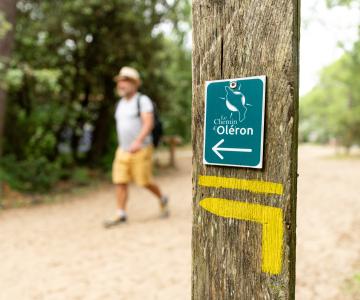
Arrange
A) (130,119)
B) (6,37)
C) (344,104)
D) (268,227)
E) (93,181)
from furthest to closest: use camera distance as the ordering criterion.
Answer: (344,104) < (93,181) < (6,37) < (130,119) < (268,227)

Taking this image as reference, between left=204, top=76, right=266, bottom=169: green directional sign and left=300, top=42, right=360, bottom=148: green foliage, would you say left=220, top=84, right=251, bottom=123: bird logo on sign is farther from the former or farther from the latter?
left=300, top=42, right=360, bottom=148: green foliage

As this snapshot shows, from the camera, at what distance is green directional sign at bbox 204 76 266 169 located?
1423 mm

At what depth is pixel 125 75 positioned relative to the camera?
200 inches

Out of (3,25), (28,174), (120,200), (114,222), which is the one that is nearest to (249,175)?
(120,200)

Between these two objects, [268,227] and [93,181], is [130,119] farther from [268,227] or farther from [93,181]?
[93,181]

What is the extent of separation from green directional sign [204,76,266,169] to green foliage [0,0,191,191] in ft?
24.0

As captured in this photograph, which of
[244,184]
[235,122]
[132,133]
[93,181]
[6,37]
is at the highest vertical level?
[6,37]

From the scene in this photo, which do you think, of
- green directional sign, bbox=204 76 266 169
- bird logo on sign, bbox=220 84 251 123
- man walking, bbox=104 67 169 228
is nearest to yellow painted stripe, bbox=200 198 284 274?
green directional sign, bbox=204 76 266 169

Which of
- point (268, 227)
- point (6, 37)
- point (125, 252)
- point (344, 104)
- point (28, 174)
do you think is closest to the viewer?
point (268, 227)

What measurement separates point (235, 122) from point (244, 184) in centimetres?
24

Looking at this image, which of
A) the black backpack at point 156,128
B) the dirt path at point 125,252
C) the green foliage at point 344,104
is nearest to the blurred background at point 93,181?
the dirt path at point 125,252

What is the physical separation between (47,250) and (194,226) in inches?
131

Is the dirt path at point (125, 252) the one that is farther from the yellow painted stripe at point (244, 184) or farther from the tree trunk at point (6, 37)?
the tree trunk at point (6, 37)

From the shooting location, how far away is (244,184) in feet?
4.87
